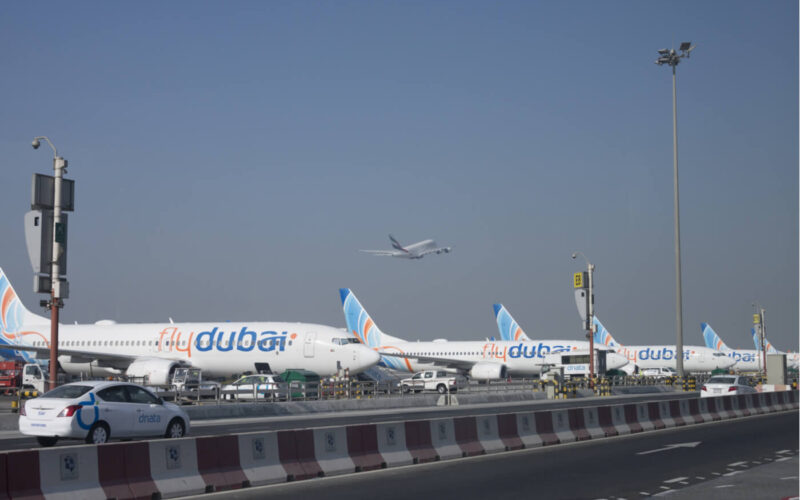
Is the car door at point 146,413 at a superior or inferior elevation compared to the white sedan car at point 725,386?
superior

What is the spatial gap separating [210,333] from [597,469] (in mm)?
39997

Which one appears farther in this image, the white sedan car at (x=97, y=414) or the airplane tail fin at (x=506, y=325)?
the airplane tail fin at (x=506, y=325)

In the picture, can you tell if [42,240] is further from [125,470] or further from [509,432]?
[125,470]

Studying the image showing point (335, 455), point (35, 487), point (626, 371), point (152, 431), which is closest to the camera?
point (35, 487)

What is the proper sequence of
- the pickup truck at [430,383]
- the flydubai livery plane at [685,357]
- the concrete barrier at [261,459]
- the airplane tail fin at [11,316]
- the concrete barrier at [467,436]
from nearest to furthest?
the concrete barrier at [261,459] → the concrete barrier at [467,436] → the pickup truck at [430,383] → the airplane tail fin at [11,316] → the flydubai livery plane at [685,357]

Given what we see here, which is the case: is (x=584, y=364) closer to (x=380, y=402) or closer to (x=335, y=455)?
(x=380, y=402)

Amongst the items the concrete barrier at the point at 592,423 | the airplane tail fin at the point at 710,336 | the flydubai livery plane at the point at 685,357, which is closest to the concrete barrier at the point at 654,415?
the concrete barrier at the point at 592,423

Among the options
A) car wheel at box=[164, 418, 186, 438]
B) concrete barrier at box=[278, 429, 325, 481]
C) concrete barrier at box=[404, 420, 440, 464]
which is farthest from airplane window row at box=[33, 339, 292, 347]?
concrete barrier at box=[278, 429, 325, 481]

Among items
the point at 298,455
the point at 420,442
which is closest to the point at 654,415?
the point at 420,442

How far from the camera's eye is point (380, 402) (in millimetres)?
42125

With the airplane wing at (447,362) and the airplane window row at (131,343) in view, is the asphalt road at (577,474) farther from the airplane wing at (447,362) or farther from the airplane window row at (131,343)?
the airplane wing at (447,362)

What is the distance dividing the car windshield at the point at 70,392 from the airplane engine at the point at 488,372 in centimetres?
5407

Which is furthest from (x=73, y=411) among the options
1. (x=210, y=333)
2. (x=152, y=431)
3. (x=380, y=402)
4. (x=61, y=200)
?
(x=210, y=333)

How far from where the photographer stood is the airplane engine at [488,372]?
71.8m
